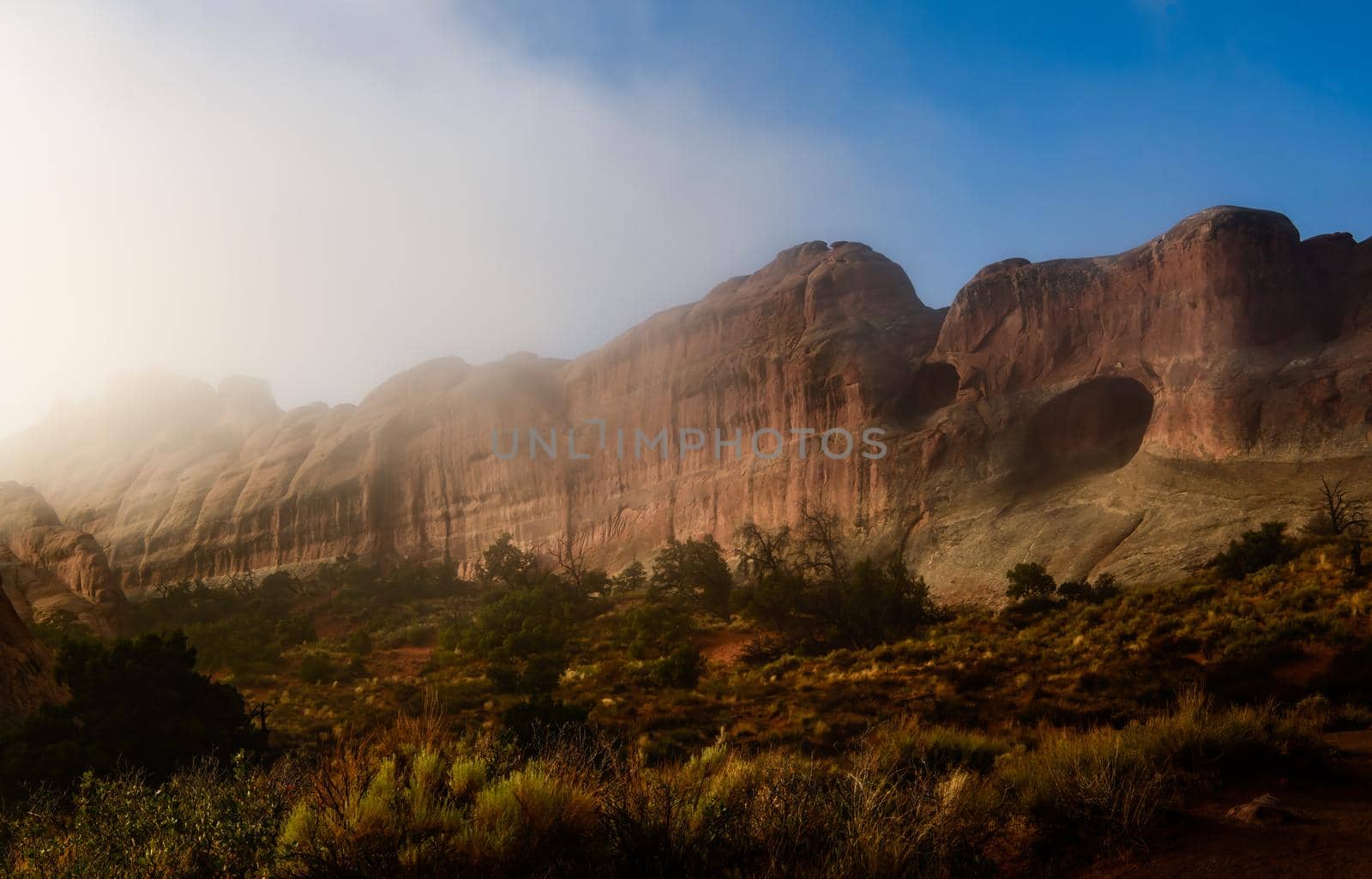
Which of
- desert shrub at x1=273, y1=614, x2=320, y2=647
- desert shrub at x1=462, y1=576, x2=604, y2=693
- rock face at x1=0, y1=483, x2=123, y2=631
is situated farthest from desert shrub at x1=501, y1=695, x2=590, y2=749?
rock face at x1=0, y1=483, x2=123, y2=631

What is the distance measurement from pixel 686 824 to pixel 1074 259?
39.8 m

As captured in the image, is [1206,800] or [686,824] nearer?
[686,824]

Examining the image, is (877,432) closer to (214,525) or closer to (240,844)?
(240,844)

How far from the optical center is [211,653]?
29.5 metres

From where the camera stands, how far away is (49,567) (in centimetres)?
4784

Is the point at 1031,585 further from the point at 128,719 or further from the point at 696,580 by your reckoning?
the point at 128,719

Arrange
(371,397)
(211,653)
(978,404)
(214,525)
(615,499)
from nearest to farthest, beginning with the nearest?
(211,653) → (978,404) → (615,499) → (214,525) → (371,397)

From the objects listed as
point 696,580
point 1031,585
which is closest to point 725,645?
point 696,580

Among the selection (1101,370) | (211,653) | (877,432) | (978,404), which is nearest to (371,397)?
(211,653)

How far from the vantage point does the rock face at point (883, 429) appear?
1091 inches

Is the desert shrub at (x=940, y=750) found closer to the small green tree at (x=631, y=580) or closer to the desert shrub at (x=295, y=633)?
the desert shrub at (x=295, y=633)

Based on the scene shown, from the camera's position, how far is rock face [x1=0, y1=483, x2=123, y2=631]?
37.4 meters

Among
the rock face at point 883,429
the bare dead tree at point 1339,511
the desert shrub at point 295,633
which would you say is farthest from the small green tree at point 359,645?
the bare dead tree at point 1339,511

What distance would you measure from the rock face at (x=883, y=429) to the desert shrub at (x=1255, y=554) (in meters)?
2.11
